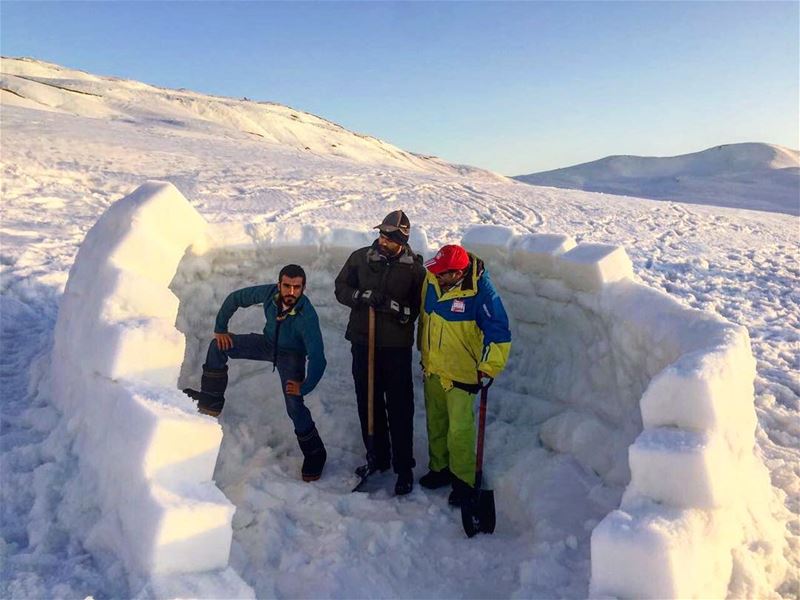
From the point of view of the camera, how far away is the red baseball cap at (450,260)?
3537mm

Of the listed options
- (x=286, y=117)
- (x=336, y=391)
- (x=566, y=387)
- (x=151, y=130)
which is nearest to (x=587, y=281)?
(x=566, y=387)

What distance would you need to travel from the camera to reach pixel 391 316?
3.96 metres

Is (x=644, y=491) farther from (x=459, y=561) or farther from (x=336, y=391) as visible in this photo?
(x=336, y=391)

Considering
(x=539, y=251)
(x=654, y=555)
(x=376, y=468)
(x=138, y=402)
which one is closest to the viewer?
(x=654, y=555)

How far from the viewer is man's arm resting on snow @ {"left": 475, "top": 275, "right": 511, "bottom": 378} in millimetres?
3508

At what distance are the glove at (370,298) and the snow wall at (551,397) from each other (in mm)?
1080

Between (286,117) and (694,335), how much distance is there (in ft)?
109

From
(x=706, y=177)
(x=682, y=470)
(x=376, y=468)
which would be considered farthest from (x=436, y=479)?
(x=706, y=177)

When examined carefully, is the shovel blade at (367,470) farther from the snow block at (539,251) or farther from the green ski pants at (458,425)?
the snow block at (539,251)

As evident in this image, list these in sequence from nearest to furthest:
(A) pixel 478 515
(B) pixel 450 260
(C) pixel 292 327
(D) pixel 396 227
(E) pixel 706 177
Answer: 1. (B) pixel 450 260
2. (A) pixel 478 515
3. (D) pixel 396 227
4. (C) pixel 292 327
5. (E) pixel 706 177

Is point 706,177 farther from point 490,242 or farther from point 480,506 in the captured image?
point 480,506

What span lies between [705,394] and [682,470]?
1.05 ft

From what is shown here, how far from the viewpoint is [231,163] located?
11562mm

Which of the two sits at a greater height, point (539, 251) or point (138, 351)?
point (539, 251)
